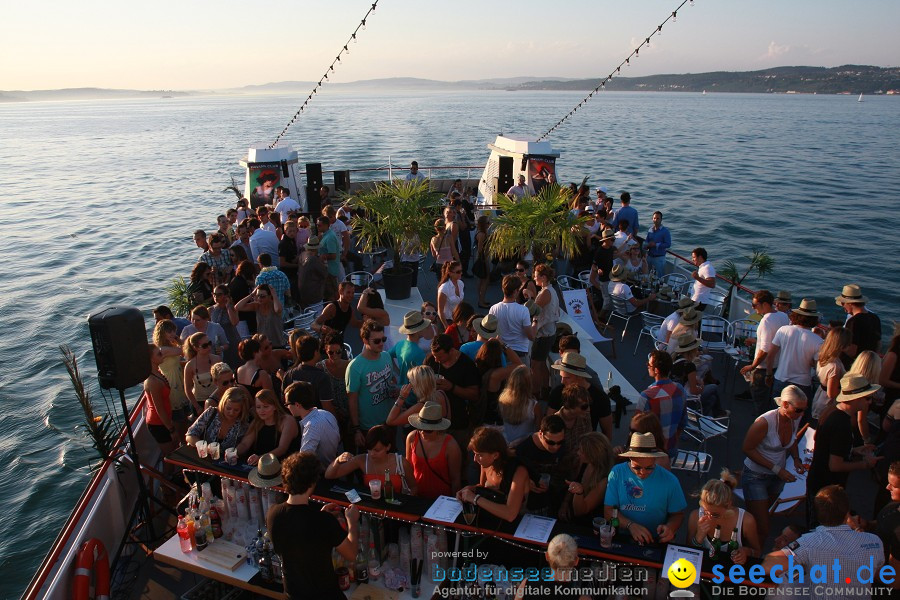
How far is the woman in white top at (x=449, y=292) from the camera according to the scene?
7457mm

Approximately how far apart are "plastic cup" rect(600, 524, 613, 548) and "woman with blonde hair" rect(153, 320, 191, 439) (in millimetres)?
4415

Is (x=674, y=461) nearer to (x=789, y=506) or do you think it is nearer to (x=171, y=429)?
(x=789, y=506)

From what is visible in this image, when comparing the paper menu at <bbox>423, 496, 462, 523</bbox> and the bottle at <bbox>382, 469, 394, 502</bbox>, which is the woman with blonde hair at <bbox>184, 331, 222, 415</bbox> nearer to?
the bottle at <bbox>382, 469, 394, 502</bbox>

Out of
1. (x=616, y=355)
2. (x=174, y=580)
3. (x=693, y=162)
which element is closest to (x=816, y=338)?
(x=616, y=355)

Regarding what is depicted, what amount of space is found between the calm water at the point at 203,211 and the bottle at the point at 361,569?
779cm

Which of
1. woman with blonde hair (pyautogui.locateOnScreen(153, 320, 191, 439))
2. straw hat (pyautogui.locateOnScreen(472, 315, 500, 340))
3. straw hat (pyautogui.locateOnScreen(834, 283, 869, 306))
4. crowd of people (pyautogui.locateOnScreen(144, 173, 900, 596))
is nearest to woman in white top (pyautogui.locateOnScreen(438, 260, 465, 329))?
crowd of people (pyautogui.locateOnScreen(144, 173, 900, 596))

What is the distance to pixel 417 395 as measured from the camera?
4.99 m

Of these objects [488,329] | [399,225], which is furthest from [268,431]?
[399,225]

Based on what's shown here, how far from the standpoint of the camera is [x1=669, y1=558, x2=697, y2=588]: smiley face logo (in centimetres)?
361

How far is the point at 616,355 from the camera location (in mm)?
9086

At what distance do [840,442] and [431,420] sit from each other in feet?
10.6

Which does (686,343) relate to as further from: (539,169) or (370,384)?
(539,169)

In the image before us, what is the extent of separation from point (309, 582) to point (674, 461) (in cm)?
358

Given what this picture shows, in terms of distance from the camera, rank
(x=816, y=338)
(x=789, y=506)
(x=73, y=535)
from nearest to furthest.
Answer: (x=73, y=535) < (x=789, y=506) < (x=816, y=338)
